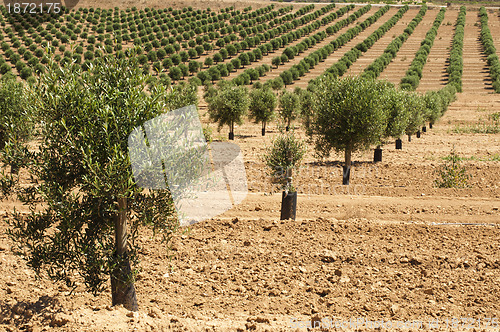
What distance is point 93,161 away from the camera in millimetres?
9070

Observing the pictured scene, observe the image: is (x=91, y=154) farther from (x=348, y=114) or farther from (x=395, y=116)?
(x=395, y=116)

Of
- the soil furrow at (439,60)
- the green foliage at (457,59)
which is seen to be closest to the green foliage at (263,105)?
the soil furrow at (439,60)

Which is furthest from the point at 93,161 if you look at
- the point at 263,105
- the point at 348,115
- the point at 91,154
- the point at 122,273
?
the point at 263,105

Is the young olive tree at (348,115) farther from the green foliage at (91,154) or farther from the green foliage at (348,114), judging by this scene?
the green foliage at (91,154)

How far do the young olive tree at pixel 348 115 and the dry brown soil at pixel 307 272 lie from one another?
447 centimetres

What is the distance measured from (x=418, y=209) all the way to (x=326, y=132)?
8104 mm

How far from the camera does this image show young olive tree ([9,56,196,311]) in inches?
350

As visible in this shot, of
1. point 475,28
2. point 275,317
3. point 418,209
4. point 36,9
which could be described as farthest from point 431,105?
point 36,9

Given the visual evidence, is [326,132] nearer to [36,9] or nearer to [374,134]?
[374,134]

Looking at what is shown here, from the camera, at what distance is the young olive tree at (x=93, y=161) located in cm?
890

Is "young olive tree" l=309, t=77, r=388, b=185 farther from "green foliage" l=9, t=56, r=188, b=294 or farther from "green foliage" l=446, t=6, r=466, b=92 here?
"green foliage" l=446, t=6, r=466, b=92

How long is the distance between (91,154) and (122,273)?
9.33 feet

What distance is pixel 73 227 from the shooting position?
368 inches

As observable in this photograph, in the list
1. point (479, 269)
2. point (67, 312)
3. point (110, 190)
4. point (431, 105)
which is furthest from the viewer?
point (431, 105)
